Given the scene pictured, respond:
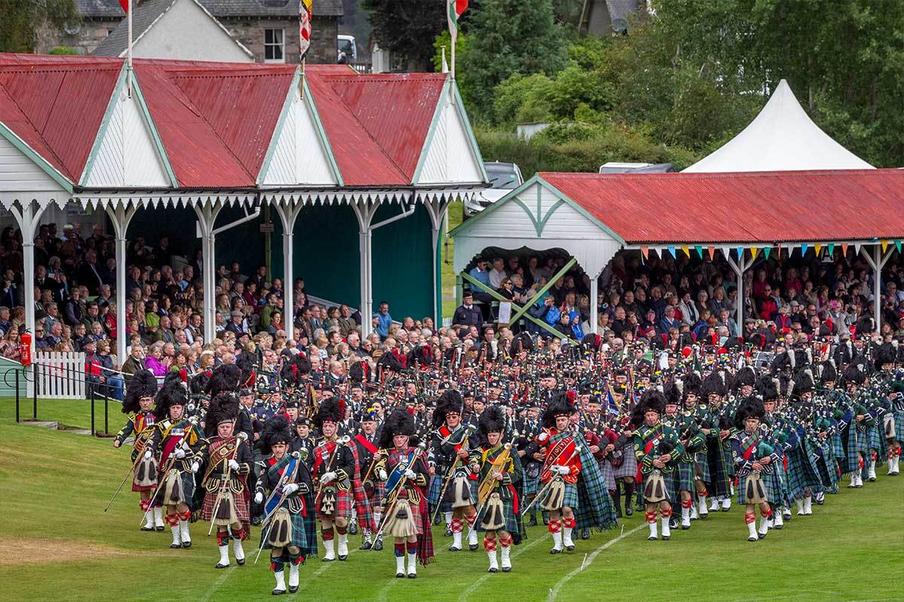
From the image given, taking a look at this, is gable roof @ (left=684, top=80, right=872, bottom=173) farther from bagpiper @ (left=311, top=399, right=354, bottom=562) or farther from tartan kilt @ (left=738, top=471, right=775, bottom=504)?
bagpiper @ (left=311, top=399, right=354, bottom=562)

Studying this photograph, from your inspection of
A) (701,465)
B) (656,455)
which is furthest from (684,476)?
(701,465)

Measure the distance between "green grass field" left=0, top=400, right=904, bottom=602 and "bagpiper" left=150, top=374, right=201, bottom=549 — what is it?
1.27 feet

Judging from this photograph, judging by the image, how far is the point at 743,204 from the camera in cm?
4353

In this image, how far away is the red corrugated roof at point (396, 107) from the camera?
1615 inches

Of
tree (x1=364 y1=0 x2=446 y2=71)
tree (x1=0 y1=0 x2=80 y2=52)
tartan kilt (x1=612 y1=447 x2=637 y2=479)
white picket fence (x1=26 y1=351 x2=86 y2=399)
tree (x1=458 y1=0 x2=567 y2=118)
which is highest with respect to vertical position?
tree (x1=364 y1=0 x2=446 y2=71)

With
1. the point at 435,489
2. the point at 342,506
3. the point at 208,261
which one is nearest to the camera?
the point at 342,506

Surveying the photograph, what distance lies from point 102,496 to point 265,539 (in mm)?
6622

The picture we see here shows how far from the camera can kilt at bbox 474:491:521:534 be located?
23828 mm

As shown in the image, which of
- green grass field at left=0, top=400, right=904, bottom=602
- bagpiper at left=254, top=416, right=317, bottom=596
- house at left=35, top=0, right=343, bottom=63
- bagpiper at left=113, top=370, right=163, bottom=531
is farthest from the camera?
house at left=35, top=0, right=343, bottom=63

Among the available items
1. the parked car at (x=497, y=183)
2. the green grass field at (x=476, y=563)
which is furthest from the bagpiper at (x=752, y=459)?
the parked car at (x=497, y=183)

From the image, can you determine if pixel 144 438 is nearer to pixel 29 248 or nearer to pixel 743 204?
pixel 29 248

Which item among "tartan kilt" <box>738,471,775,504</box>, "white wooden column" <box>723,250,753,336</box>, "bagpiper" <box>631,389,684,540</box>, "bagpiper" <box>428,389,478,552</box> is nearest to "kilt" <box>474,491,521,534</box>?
"bagpiper" <box>428,389,478,552</box>

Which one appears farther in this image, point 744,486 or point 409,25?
point 409,25

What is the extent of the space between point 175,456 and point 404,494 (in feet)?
10.5
